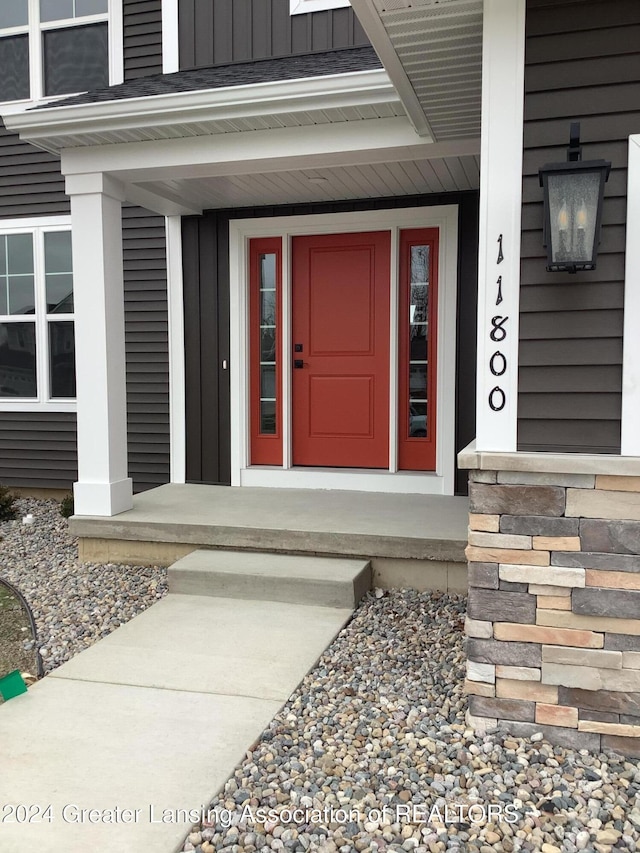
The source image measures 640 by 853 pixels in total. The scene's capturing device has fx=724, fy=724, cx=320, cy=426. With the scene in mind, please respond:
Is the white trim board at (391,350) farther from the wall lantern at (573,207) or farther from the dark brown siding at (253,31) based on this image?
the wall lantern at (573,207)

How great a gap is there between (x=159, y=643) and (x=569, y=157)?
262 cm

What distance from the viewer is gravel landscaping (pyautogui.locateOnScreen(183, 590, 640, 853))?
6.57 feet

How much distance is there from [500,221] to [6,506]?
4986 millimetres

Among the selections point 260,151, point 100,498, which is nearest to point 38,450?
point 100,498

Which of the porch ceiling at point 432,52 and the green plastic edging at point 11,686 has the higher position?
the porch ceiling at point 432,52

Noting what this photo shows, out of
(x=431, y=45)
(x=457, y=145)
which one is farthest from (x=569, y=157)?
(x=457, y=145)

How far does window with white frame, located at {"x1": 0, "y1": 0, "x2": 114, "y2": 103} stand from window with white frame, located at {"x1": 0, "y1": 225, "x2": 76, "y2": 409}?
48.7 inches

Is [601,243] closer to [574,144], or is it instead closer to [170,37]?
[574,144]

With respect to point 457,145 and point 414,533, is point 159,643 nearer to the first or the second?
point 414,533

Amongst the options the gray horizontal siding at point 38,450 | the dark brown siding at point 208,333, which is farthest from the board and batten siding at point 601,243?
the gray horizontal siding at point 38,450

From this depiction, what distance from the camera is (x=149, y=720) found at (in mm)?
2617

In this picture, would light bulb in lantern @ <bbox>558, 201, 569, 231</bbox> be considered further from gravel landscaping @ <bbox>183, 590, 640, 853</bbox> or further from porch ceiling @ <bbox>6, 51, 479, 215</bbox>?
gravel landscaping @ <bbox>183, 590, 640, 853</bbox>

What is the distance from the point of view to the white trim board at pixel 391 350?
17.0ft

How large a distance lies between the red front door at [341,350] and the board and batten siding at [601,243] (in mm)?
2955
